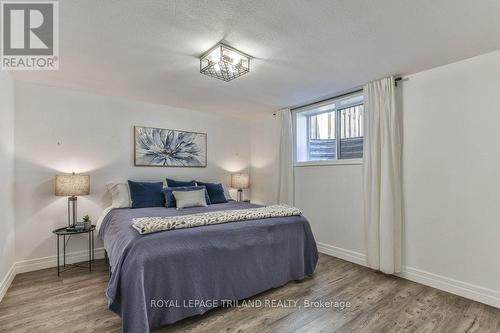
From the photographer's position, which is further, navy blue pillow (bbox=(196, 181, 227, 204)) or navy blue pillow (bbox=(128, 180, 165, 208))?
navy blue pillow (bbox=(196, 181, 227, 204))

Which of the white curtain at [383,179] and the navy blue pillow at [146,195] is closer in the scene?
the white curtain at [383,179]

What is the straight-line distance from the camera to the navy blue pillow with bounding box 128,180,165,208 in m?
3.21

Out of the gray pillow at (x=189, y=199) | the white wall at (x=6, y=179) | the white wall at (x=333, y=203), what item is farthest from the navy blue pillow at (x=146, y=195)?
the white wall at (x=333, y=203)

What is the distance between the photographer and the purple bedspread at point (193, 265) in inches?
66.8

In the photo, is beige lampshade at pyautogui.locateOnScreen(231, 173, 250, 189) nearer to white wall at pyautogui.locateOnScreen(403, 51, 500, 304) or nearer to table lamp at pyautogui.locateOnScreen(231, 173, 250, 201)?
table lamp at pyautogui.locateOnScreen(231, 173, 250, 201)

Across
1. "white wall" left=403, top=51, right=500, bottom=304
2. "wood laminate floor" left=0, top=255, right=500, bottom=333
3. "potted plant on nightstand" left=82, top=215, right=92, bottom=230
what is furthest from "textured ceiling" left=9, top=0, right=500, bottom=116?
"wood laminate floor" left=0, top=255, right=500, bottom=333

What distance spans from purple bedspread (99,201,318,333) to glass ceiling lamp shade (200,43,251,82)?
1.53 meters

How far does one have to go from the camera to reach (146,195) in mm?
3289

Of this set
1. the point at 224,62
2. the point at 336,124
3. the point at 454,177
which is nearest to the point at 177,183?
the point at 224,62

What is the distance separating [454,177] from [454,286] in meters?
1.10

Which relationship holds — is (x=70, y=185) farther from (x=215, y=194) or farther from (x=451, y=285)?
(x=451, y=285)

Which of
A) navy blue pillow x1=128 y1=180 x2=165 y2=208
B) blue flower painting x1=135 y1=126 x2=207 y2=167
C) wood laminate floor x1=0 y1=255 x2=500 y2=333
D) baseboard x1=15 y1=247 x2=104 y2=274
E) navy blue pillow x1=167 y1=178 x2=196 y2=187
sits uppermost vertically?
blue flower painting x1=135 y1=126 x2=207 y2=167

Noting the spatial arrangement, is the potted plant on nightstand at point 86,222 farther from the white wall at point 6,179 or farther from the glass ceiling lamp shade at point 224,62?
the glass ceiling lamp shade at point 224,62

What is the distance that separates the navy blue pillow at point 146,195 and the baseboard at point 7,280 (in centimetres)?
135
